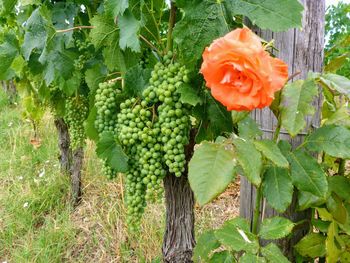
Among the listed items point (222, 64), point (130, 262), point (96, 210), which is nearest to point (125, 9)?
point (222, 64)

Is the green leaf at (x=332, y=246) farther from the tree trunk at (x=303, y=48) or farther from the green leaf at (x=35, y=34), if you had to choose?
the green leaf at (x=35, y=34)

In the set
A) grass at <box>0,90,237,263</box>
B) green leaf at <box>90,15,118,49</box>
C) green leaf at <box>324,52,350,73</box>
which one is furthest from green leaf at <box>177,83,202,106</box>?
grass at <box>0,90,237,263</box>

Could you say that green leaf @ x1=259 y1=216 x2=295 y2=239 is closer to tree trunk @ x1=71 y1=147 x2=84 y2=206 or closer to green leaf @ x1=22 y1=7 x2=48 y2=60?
green leaf @ x1=22 y1=7 x2=48 y2=60

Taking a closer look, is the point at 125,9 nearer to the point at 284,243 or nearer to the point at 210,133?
the point at 210,133

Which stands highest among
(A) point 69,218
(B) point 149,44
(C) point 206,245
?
(B) point 149,44

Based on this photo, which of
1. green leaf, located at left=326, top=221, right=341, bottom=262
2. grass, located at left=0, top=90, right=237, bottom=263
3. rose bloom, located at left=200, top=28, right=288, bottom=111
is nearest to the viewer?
rose bloom, located at left=200, top=28, right=288, bottom=111

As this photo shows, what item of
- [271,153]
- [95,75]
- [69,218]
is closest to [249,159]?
[271,153]

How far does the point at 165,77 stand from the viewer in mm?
1087

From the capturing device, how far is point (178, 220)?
5.25 feet

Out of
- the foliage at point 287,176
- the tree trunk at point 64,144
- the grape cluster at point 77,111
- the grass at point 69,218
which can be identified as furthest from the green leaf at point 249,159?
the tree trunk at point 64,144

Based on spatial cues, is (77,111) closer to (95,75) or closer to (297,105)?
(95,75)

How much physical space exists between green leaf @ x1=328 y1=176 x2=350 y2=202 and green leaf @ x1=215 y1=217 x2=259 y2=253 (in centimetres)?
31

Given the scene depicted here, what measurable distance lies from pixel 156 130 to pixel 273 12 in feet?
1.44

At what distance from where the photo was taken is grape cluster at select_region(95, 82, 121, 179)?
4.07 ft
